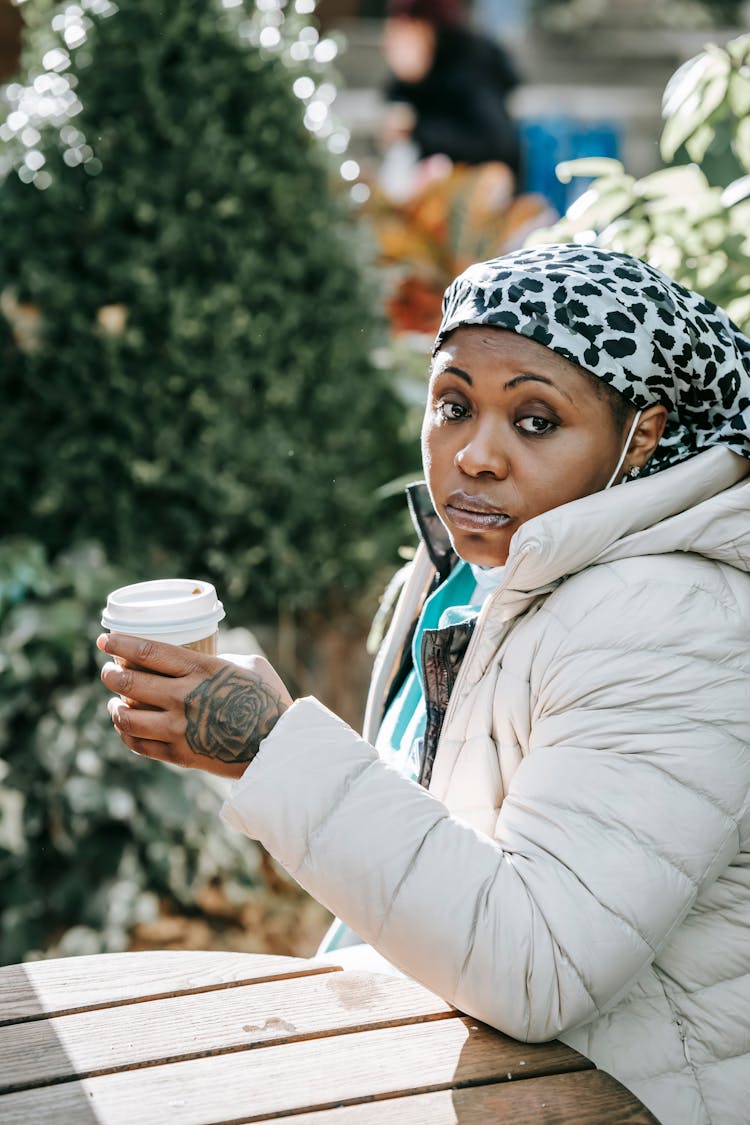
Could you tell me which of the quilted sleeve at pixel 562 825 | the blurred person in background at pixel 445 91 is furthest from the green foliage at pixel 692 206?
the blurred person in background at pixel 445 91

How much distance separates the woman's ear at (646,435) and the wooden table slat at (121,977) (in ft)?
2.86

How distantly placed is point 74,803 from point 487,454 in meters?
2.27

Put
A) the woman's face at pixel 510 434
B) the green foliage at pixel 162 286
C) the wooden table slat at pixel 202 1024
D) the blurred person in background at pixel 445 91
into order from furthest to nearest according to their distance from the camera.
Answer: the blurred person in background at pixel 445 91
the green foliage at pixel 162 286
the woman's face at pixel 510 434
the wooden table slat at pixel 202 1024

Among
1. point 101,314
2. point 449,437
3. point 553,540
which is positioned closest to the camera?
point 553,540

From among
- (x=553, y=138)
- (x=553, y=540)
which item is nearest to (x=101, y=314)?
(x=553, y=540)

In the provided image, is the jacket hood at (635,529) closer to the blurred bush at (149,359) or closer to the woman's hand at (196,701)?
the woman's hand at (196,701)

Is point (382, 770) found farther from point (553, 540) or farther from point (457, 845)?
point (553, 540)

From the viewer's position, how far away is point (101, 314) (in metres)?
Result: 3.94

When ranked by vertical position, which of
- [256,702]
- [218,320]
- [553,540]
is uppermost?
[218,320]

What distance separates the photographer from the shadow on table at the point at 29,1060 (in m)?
1.45

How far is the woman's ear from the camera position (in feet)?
5.70

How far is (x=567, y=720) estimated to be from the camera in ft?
5.05

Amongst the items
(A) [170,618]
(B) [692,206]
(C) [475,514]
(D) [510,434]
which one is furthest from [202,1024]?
(B) [692,206]

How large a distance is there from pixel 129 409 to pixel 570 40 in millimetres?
11453
